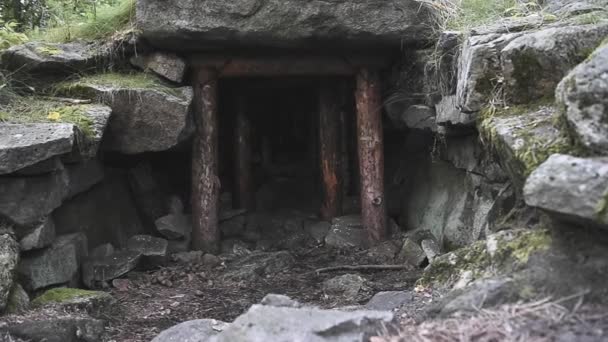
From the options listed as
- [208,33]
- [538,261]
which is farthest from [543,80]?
[208,33]

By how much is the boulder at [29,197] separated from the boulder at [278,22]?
4.44ft

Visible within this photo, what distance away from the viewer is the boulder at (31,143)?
365 centimetres

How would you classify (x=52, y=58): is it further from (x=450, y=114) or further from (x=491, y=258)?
(x=491, y=258)

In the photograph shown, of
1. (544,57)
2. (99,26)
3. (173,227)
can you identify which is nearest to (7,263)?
(173,227)

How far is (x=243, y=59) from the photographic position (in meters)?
5.16

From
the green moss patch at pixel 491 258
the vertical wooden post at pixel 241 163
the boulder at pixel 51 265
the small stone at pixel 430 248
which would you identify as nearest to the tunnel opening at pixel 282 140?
the vertical wooden post at pixel 241 163

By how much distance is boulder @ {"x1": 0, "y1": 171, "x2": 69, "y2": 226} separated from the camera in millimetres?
3732

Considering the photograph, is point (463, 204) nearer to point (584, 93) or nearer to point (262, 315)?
point (584, 93)

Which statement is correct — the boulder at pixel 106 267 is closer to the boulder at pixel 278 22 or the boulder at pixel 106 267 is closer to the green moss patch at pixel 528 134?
the boulder at pixel 278 22

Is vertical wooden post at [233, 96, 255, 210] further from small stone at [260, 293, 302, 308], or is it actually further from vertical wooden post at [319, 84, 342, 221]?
small stone at [260, 293, 302, 308]

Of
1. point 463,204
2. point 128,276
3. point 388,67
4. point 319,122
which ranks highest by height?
point 388,67

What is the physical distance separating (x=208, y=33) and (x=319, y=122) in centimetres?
182

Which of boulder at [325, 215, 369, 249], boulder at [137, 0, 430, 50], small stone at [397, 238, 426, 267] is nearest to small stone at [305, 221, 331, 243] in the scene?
boulder at [325, 215, 369, 249]

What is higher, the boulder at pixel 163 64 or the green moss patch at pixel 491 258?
the boulder at pixel 163 64
